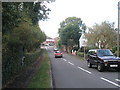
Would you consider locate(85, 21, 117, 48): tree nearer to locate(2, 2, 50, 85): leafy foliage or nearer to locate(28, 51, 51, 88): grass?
locate(2, 2, 50, 85): leafy foliage

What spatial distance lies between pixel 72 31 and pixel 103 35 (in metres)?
23.8

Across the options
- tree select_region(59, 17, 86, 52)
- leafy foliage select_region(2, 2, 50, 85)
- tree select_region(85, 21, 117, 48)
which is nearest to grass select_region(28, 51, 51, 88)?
leafy foliage select_region(2, 2, 50, 85)

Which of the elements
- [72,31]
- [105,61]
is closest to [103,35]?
[72,31]

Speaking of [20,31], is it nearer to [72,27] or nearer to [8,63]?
[8,63]

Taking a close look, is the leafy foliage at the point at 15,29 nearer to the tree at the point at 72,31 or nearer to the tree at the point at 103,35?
the tree at the point at 103,35

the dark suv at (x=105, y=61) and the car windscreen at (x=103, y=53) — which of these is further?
the car windscreen at (x=103, y=53)

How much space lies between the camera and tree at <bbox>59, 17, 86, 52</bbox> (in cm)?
6506

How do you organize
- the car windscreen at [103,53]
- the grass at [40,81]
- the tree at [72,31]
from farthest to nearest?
the tree at [72,31]
the car windscreen at [103,53]
the grass at [40,81]

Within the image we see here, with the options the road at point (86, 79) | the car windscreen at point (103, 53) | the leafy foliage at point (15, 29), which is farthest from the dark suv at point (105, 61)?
the leafy foliage at point (15, 29)

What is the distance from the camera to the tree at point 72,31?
65062mm

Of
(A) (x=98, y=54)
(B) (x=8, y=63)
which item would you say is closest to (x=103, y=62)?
(A) (x=98, y=54)

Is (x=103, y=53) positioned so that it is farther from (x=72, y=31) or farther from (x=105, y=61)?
(x=72, y=31)

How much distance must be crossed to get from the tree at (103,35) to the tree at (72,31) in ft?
70.9

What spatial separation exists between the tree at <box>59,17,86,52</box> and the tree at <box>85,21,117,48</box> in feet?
70.9
